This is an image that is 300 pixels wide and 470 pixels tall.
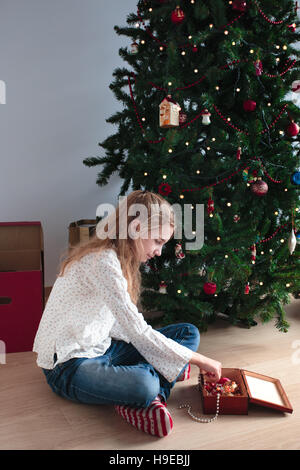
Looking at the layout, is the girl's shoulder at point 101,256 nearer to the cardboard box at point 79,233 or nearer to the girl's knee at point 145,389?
the girl's knee at point 145,389

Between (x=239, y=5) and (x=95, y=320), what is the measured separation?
1211 mm

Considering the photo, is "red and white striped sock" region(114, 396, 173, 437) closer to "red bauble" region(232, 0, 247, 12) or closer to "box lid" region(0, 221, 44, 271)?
"box lid" region(0, 221, 44, 271)

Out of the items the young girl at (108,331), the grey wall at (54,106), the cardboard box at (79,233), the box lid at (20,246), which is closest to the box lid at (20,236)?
the box lid at (20,246)

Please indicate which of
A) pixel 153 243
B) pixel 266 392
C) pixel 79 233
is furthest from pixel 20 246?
pixel 266 392

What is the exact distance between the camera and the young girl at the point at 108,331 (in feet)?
3.85

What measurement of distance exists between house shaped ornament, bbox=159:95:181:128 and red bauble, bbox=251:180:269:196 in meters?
0.37

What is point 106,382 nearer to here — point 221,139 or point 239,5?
point 221,139

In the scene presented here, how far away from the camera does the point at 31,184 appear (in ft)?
7.39

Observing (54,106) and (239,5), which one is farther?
(54,106)

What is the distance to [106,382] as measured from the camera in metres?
1.18

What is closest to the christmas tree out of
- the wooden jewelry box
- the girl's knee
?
the wooden jewelry box

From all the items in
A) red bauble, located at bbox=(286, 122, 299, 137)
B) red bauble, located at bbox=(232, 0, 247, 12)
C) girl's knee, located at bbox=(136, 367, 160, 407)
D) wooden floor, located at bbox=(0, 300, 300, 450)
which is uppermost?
red bauble, located at bbox=(232, 0, 247, 12)

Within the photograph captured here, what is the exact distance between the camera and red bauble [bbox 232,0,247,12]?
Result: 1.52 meters
